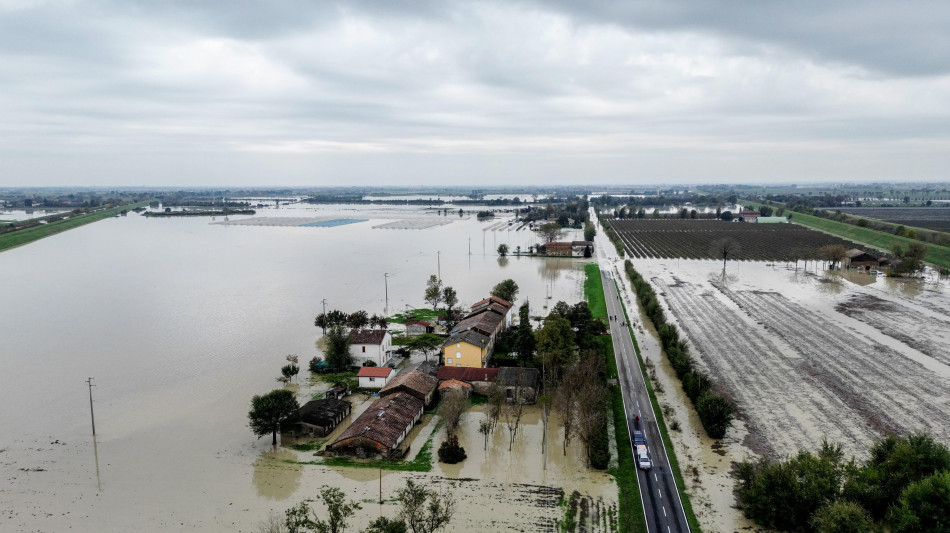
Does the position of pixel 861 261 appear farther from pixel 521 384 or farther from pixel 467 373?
pixel 467 373

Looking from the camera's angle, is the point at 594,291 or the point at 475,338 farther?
the point at 594,291

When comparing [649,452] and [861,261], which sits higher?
[861,261]

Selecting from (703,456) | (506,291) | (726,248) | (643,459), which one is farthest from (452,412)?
(726,248)

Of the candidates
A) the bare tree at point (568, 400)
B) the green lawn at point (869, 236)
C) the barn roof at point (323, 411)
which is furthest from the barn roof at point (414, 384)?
the green lawn at point (869, 236)

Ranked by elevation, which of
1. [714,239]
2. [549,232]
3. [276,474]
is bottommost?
[276,474]

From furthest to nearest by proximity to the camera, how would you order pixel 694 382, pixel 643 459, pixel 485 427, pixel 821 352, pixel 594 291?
pixel 594 291, pixel 821 352, pixel 694 382, pixel 485 427, pixel 643 459

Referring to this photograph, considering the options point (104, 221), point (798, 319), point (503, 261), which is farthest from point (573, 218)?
point (104, 221)

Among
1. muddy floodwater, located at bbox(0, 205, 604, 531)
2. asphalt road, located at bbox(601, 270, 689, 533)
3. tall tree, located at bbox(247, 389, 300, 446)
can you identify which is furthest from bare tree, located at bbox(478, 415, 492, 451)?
tall tree, located at bbox(247, 389, 300, 446)

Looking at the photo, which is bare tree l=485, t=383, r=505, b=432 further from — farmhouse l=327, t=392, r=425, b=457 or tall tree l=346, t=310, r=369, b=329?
tall tree l=346, t=310, r=369, b=329
